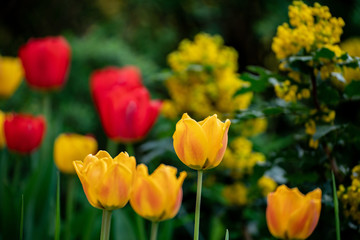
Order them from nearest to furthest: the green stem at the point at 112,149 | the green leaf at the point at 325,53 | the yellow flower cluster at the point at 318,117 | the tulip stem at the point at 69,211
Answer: the green leaf at the point at 325,53
the yellow flower cluster at the point at 318,117
the tulip stem at the point at 69,211
the green stem at the point at 112,149

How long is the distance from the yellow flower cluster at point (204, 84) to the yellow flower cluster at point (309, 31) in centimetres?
46

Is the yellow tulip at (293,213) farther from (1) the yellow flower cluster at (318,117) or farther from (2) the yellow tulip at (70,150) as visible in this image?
(2) the yellow tulip at (70,150)

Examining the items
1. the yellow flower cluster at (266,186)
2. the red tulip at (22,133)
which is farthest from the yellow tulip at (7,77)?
the yellow flower cluster at (266,186)

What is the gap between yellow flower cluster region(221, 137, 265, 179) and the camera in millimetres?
1271

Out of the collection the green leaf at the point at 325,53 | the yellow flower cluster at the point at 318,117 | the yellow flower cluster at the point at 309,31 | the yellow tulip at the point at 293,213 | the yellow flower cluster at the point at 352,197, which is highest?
the yellow flower cluster at the point at 309,31

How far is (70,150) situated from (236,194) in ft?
1.67

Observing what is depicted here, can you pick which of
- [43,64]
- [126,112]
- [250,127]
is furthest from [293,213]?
[43,64]

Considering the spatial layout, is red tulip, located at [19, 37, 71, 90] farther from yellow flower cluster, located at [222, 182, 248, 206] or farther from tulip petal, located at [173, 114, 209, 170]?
tulip petal, located at [173, 114, 209, 170]

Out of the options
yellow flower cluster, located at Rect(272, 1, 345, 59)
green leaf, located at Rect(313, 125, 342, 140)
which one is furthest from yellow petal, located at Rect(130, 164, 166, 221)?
yellow flower cluster, located at Rect(272, 1, 345, 59)

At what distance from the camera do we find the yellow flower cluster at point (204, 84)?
4.25ft

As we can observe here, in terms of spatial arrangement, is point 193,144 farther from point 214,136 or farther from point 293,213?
point 293,213

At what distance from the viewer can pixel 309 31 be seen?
78cm

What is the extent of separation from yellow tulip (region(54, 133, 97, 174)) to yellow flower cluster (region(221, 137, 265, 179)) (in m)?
0.41

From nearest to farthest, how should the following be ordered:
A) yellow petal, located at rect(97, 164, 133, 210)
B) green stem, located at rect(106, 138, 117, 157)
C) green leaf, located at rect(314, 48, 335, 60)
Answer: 1. yellow petal, located at rect(97, 164, 133, 210)
2. green leaf, located at rect(314, 48, 335, 60)
3. green stem, located at rect(106, 138, 117, 157)
